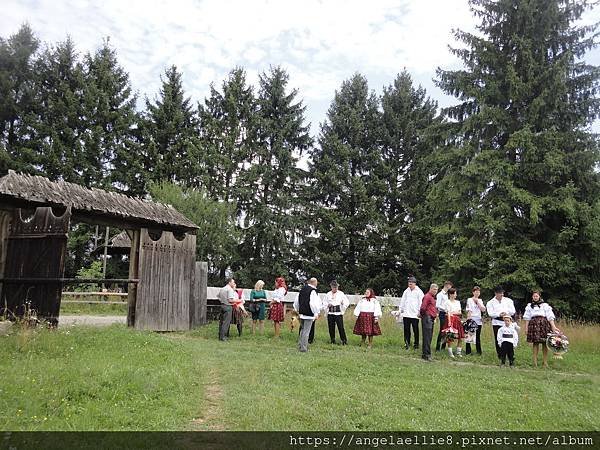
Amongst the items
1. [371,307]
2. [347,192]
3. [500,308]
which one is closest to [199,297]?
[371,307]

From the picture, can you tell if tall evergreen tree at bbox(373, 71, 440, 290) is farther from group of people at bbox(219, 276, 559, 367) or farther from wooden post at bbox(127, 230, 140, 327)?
wooden post at bbox(127, 230, 140, 327)

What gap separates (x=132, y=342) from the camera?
10594 millimetres

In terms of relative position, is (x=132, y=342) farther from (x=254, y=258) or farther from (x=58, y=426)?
(x=254, y=258)

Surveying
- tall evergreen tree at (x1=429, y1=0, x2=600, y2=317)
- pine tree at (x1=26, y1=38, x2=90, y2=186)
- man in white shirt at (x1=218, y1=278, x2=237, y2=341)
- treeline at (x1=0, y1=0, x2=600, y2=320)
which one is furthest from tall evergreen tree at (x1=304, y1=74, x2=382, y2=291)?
man in white shirt at (x1=218, y1=278, x2=237, y2=341)

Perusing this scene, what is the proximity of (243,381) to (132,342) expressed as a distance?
3.58 m

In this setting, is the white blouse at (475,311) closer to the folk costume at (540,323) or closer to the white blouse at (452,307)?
the white blouse at (452,307)

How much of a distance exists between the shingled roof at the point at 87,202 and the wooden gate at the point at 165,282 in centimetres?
49

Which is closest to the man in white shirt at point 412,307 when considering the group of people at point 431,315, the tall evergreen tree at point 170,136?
the group of people at point 431,315

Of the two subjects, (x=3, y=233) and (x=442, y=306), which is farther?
(x=442, y=306)

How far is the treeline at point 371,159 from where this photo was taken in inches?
842

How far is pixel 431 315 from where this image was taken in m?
12.1

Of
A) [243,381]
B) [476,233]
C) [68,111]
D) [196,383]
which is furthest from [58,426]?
[68,111]

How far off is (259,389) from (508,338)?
6.75m

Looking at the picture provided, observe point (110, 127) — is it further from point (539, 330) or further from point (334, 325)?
point (539, 330)
